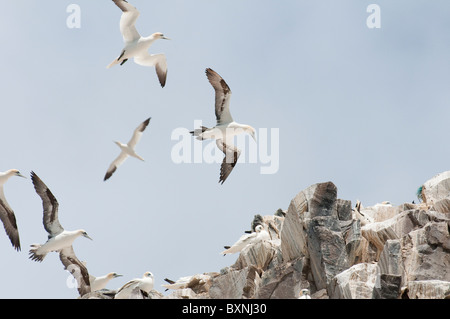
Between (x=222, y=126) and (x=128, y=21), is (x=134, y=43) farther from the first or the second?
(x=222, y=126)

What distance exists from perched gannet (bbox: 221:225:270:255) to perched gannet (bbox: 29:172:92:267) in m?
5.27

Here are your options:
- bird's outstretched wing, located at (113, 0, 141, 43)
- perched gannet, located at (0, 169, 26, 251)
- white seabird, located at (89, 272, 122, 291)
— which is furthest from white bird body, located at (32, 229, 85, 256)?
bird's outstretched wing, located at (113, 0, 141, 43)

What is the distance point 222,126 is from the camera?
27.4 metres

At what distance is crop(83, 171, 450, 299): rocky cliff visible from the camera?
21.2 m

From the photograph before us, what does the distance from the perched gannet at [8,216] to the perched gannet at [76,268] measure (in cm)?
155

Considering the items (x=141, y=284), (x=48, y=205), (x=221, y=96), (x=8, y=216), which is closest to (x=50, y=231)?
(x=48, y=205)

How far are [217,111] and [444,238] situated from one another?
25.4 feet

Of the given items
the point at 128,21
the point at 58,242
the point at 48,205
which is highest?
the point at 128,21

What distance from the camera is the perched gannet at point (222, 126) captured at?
2683 cm

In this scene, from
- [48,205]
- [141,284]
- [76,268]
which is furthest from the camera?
[76,268]

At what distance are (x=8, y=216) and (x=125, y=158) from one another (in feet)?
14.0
